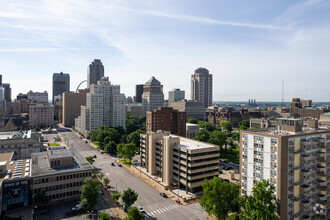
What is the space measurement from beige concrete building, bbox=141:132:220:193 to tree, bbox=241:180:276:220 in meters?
29.3

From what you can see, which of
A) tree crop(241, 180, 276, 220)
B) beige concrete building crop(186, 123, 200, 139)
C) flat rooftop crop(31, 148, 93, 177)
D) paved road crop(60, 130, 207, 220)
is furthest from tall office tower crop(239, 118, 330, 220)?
beige concrete building crop(186, 123, 200, 139)

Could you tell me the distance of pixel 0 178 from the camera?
243 ft

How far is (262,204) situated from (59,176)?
62.6 metres

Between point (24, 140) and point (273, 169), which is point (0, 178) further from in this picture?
point (273, 169)

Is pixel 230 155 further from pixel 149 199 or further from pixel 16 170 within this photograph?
pixel 16 170

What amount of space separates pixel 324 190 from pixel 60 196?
80156 mm

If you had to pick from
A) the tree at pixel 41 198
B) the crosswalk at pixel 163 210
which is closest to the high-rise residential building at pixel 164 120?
the crosswalk at pixel 163 210

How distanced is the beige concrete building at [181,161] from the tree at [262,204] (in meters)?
29.3

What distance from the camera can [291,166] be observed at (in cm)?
5878

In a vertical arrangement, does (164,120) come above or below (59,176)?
above

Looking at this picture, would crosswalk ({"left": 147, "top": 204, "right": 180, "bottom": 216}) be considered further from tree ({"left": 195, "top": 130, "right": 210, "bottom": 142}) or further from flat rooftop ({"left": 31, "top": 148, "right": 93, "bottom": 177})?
tree ({"left": 195, "top": 130, "right": 210, "bottom": 142})

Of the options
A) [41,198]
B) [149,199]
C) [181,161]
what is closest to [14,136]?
[41,198]

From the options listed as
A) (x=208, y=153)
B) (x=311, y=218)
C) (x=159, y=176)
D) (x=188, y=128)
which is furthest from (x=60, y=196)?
(x=188, y=128)

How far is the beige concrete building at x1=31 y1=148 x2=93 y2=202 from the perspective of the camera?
77.1 metres
